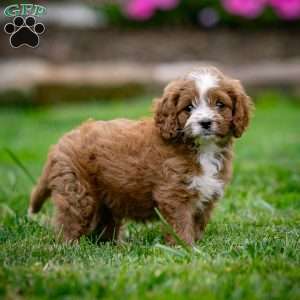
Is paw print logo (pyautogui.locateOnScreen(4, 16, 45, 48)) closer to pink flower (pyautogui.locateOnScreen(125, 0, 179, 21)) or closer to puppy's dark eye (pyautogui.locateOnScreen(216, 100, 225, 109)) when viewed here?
puppy's dark eye (pyautogui.locateOnScreen(216, 100, 225, 109))

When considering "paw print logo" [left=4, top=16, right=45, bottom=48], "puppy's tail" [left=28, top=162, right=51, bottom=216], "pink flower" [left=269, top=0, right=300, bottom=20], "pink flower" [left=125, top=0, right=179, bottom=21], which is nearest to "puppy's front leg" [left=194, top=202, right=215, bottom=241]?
"puppy's tail" [left=28, top=162, right=51, bottom=216]

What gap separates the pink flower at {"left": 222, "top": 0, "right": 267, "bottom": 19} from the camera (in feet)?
56.0

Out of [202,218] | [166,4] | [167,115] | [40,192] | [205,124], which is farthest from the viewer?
[166,4]

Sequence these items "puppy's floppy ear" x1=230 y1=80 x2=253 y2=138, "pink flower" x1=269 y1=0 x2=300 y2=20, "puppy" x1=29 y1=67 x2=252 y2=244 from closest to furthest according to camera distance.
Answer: "puppy" x1=29 y1=67 x2=252 y2=244 < "puppy's floppy ear" x1=230 y1=80 x2=253 y2=138 < "pink flower" x1=269 y1=0 x2=300 y2=20

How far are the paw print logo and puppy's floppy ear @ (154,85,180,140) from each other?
95cm

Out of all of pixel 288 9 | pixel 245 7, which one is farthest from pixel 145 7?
pixel 288 9

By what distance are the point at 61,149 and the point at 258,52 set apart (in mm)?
12191

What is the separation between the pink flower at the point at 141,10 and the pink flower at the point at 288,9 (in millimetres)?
2572

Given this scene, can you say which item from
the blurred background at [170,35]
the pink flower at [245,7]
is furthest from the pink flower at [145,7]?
the pink flower at [245,7]

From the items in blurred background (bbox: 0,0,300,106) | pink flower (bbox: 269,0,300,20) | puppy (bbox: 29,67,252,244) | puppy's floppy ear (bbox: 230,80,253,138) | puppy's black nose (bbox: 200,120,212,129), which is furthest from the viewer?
blurred background (bbox: 0,0,300,106)

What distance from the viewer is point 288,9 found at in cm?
1711

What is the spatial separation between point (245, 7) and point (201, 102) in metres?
11.9

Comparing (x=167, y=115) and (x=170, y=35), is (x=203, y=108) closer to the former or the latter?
(x=167, y=115)

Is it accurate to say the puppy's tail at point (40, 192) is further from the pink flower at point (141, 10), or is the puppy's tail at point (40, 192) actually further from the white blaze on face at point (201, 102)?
the pink flower at point (141, 10)
